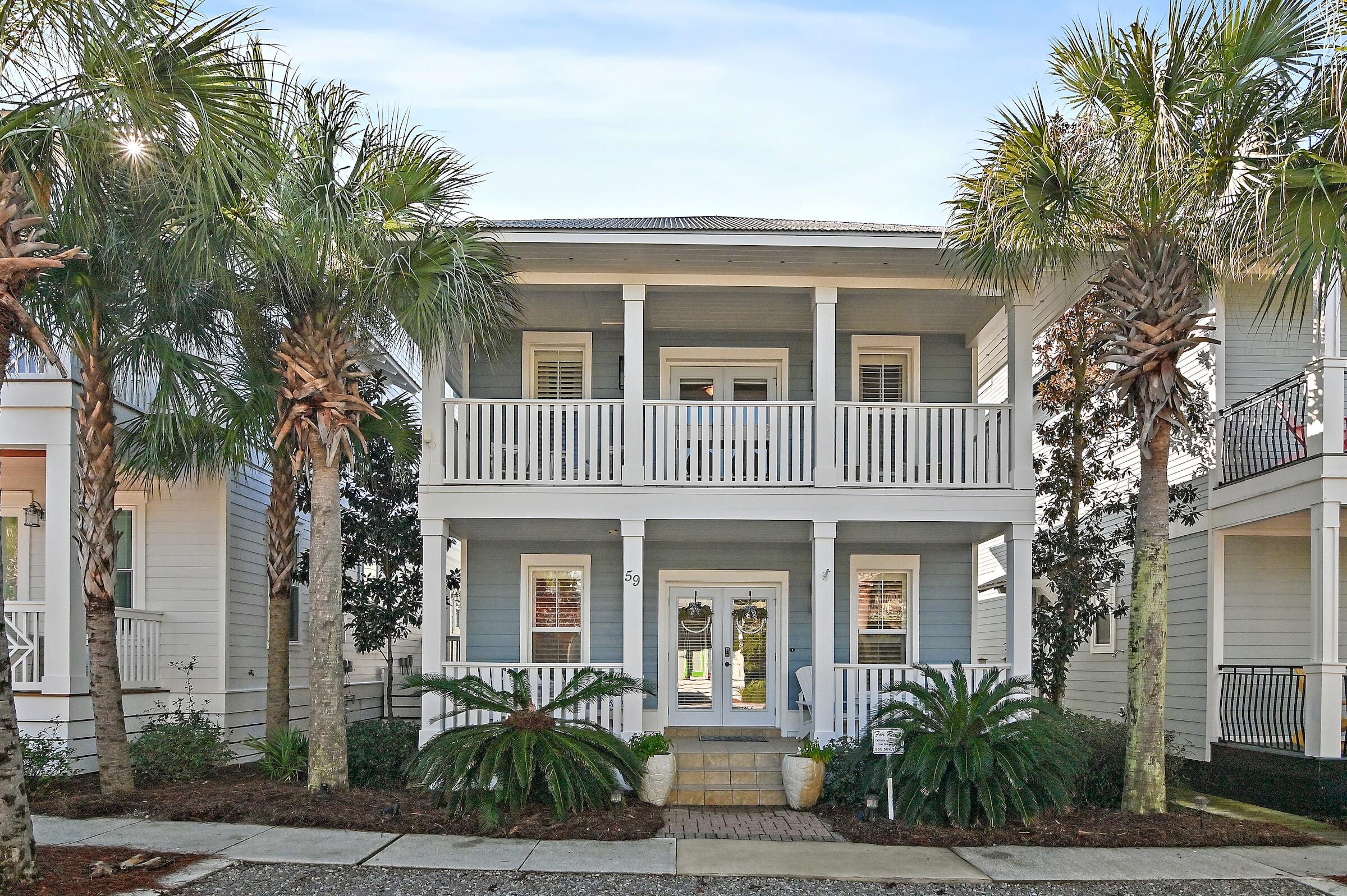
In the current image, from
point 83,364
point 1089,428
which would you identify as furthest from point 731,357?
point 83,364

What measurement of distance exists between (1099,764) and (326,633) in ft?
23.8

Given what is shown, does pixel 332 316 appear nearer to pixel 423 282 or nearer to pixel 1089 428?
pixel 423 282

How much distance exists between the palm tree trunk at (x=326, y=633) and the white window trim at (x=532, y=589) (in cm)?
333

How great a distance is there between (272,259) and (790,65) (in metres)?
5.42

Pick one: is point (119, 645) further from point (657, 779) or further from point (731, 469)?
point (731, 469)

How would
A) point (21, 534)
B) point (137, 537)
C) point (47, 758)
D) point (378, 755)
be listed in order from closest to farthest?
point (47, 758)
point (378, 755)
point (137, 537)
point (21, 534)

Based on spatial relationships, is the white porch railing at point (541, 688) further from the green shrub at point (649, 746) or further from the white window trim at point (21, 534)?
the white window trim at point (21, 534)

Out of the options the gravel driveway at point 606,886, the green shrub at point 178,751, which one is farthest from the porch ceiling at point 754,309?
the gravel driveway at point 606,886

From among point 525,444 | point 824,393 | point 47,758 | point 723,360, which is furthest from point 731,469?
point 47,758

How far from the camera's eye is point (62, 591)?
11.5 metres

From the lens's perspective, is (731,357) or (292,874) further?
(731,357)

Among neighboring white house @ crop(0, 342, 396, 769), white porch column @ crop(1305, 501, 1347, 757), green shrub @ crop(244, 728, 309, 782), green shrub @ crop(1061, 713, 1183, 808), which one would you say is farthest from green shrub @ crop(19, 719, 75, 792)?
white porch column @ crop(1305, 501, 1347, 757)

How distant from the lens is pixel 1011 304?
11625 mm

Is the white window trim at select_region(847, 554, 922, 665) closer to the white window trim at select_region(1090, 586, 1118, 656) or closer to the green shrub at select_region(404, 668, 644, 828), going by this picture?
the white window trim at select_region(1090, 586, 1118, 656)
